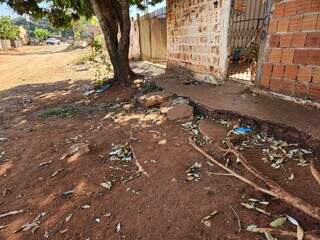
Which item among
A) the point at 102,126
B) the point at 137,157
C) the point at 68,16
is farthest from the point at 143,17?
the point at 137,157

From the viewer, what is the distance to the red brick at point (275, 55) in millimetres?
3377

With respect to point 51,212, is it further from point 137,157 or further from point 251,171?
point 251,171

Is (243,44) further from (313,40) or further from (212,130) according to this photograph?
(212,130)

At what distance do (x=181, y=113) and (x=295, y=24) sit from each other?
5.90ft

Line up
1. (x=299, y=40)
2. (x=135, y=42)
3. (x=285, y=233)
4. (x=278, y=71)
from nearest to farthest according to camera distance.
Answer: (x=285, y=233)
(x=299, y=40)
(x=278, y=71)
(x=135, y=42)

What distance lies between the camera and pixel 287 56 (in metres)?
3.25

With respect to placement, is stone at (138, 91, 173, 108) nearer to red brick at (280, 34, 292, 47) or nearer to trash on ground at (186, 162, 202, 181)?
red brick at (280, 34, 292, 47)

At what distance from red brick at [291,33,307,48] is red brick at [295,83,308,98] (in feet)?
1.53

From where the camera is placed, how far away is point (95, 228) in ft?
6.51

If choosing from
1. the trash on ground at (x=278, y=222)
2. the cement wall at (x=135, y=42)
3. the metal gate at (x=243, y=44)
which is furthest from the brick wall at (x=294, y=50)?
the cement wall at (x=135, y=42)

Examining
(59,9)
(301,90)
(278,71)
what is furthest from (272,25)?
(59,9)

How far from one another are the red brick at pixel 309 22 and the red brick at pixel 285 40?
217mm

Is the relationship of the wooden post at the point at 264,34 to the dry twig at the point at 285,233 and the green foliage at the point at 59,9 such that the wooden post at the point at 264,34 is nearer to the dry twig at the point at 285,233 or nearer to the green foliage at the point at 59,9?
the dry twig at the point at 285,233

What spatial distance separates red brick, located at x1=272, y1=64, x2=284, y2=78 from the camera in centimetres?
337
